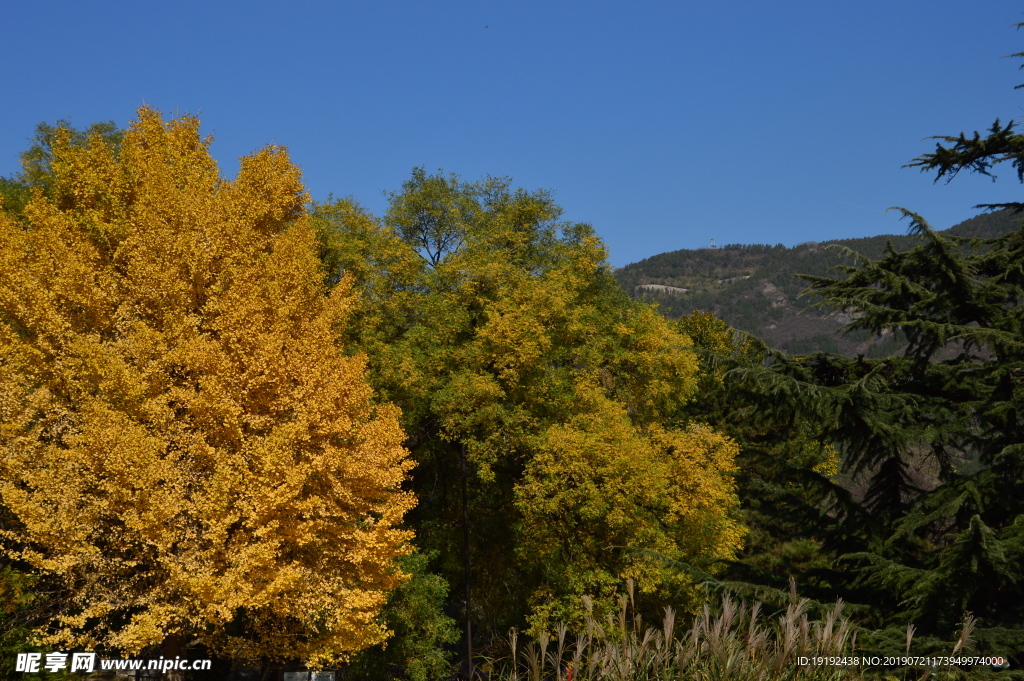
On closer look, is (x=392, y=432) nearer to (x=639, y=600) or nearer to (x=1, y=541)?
(x=1, y=541)

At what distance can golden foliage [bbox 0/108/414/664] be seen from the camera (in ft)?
41.9

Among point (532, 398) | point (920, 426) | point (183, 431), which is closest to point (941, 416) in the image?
point (920, 426)

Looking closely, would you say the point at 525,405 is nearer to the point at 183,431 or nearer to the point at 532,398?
the point at 532,398

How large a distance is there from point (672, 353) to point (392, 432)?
14693 mm

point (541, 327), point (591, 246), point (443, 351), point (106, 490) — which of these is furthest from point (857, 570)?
point (591, 246)

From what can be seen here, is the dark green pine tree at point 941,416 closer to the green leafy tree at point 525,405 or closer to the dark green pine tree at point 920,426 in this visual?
the dark green pine tree at point 920,426

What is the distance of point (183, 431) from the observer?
14.1 metres

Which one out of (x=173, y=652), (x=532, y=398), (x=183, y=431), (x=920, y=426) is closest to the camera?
(x=920, y=426)

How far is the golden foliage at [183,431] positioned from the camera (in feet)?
41.9

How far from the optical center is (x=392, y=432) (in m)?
16.1

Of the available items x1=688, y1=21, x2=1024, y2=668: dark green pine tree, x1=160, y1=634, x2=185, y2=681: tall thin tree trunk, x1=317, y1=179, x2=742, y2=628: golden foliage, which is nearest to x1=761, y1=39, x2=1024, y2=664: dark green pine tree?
x1=688, y1=21, x2=1024, y2=668: dark green pine tree

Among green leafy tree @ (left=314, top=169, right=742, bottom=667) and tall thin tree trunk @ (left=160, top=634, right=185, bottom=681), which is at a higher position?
green leafy tree @ (left=314, top=169, right=742, bottom=667)

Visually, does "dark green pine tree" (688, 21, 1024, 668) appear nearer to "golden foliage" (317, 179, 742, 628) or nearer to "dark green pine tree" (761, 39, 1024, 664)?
"dark green pine tree" (761, 39, 1024, 664)

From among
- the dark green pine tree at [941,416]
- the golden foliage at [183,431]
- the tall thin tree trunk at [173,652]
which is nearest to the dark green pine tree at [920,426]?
the dark green pine tree at [941,416]
